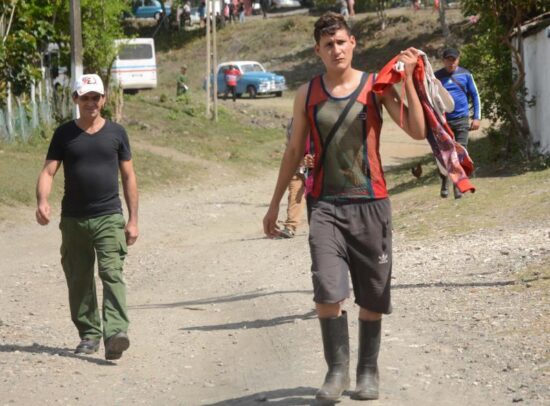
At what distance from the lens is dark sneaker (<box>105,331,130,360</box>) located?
7.86 m

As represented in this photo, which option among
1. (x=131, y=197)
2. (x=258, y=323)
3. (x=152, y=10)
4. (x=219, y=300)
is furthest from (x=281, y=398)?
(x=152, y=10)

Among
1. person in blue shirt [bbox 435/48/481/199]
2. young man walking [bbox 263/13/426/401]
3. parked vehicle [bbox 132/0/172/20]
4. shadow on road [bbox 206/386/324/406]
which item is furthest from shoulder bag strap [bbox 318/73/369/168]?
parked vehicle [bbox 132/0/172/20]

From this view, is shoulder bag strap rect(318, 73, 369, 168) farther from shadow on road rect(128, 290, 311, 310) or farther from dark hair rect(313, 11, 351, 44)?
shadow on road rect(128, 290, 311, 310)

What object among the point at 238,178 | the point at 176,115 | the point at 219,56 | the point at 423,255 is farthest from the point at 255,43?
the point at 423,255

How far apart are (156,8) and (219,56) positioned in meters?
9.98

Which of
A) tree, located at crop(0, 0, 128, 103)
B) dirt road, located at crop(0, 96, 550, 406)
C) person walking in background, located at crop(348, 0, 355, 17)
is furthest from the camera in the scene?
person walking in background, located at crop(348, 0, 355, 17)

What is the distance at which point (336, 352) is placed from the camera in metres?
6.27

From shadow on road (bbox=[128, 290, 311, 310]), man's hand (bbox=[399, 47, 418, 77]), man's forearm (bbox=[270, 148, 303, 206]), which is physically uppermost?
man's hand (bbox=[399, 47, 418, 77])

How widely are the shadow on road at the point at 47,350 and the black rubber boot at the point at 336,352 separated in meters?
2.33

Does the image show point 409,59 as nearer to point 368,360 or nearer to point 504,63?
point 368,360

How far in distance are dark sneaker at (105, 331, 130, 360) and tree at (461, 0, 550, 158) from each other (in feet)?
39.3

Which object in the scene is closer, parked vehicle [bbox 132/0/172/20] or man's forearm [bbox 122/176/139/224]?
man's forearm [bbox 122/176/139/224]

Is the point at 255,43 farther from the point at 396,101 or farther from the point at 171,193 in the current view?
the point at 396,101

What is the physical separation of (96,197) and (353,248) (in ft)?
7.97
